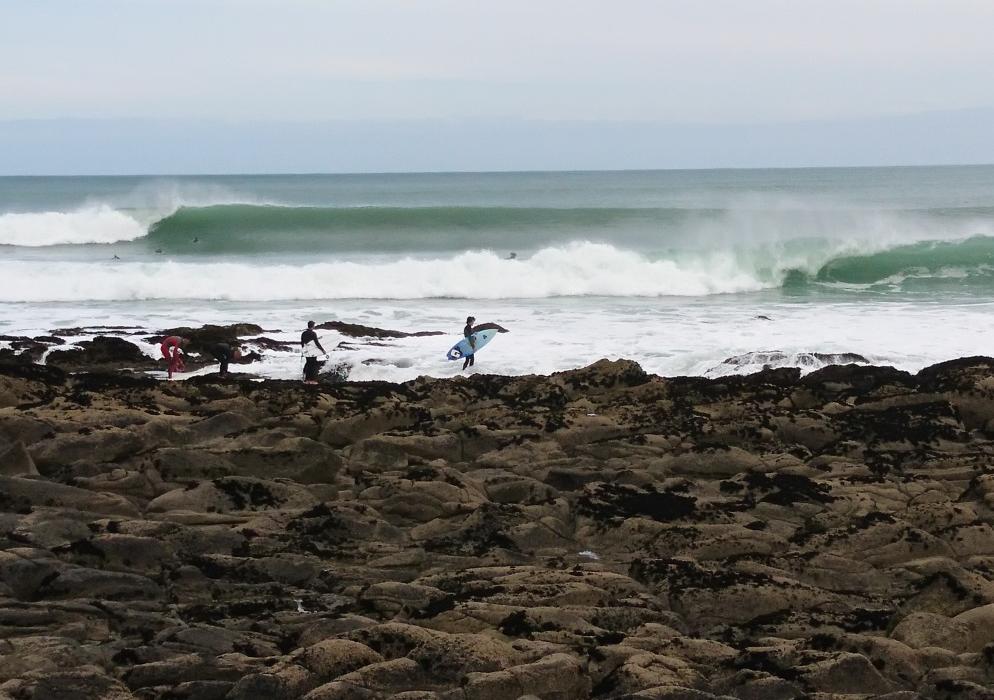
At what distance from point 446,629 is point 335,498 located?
2.06 meters

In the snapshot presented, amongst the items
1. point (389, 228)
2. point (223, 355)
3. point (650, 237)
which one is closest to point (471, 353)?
point (223, 355)

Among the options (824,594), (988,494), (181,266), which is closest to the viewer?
(824,594)

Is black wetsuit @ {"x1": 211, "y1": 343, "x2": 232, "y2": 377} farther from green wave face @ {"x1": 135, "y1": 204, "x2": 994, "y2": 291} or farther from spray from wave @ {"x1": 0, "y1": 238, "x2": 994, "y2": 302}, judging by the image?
green wave face @ {"x1": 135, "y1": 204, "x2": 994, "y2": 291}

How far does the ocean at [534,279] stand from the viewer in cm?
1389

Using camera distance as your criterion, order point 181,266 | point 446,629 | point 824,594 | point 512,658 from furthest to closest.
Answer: point 181,266 < point 824,594 < point 446,629 < point 512,658

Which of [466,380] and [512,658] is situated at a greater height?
[466,380]

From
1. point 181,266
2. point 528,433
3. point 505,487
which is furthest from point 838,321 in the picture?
point 181,266

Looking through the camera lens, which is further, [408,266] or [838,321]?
[408,266]

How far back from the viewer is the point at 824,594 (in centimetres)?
534

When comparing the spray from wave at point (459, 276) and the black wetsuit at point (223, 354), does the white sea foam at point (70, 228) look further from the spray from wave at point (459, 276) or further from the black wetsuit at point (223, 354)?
the black wetsuit at point (223, 354)

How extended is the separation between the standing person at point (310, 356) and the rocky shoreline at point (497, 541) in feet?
8.56

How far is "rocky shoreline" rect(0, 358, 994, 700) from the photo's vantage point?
4500 millimetres

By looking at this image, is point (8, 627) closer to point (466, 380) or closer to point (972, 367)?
point (466, 380)

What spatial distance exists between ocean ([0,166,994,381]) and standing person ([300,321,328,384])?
0.21m
